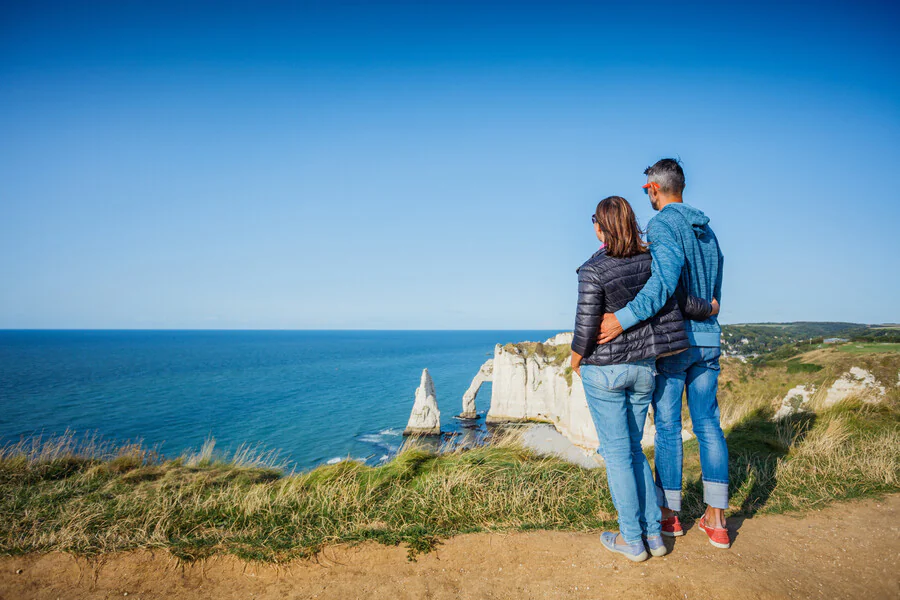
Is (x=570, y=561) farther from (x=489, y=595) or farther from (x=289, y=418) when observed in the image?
(x=289, y=418)

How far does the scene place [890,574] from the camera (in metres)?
2.67

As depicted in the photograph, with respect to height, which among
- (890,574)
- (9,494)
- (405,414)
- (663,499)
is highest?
(663,499)

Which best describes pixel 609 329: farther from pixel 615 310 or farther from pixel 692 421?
pixel 692 421

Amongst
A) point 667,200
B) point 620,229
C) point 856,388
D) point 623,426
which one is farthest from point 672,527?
point 856,388

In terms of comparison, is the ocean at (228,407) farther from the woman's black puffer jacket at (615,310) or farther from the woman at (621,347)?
the woman's black puffer jacket at (615,310)

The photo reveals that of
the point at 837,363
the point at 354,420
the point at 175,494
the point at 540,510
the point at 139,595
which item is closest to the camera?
the point at 139,595

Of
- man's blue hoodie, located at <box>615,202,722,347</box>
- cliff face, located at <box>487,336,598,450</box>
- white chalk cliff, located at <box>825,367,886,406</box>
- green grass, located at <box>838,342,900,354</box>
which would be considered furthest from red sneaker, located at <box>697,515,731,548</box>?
cliff face, located at <box>487,336,598,450</box>

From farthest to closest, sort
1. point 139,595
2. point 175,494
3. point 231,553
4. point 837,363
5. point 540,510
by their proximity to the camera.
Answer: point 837,363 < point 175,494 < point 540,510 < point 231,553 < point 139,595

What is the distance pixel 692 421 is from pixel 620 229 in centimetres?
158

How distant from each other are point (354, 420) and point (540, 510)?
126 ft

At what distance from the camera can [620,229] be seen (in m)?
2.68

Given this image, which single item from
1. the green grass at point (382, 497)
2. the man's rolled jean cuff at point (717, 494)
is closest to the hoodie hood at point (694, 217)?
the man's rolled jean cuff at point (717, 494)

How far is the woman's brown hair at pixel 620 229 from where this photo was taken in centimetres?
267

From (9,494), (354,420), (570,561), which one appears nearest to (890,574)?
(570,561)
